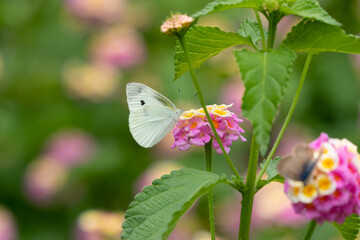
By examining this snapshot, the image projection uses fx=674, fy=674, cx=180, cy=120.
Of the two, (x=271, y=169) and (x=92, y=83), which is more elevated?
(x=271, y=169)

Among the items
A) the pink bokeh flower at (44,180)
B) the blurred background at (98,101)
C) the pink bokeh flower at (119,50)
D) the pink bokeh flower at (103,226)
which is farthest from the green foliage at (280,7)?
the pink bokeh flower at (119,50)

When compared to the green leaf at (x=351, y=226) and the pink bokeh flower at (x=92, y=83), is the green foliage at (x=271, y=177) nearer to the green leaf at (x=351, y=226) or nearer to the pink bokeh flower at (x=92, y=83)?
the green leaf at (x=351, y=226)

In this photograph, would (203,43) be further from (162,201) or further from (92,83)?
(92,83)

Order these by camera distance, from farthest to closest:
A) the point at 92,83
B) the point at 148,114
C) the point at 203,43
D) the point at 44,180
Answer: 1. the point at 92,83
2. the point at 44,180
3. the point at 148,114
4. the point at 203,43

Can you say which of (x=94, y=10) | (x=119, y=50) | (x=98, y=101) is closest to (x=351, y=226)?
(x=98, y=101)

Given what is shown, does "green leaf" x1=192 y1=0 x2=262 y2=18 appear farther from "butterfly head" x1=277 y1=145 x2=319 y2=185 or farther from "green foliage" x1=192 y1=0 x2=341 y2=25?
"butterfly head" x1=277 y1=145 x2=319 y2=185

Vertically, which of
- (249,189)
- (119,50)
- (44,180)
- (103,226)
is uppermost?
(249,189)

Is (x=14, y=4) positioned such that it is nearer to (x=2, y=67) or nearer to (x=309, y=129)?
(x=2, y=67)
